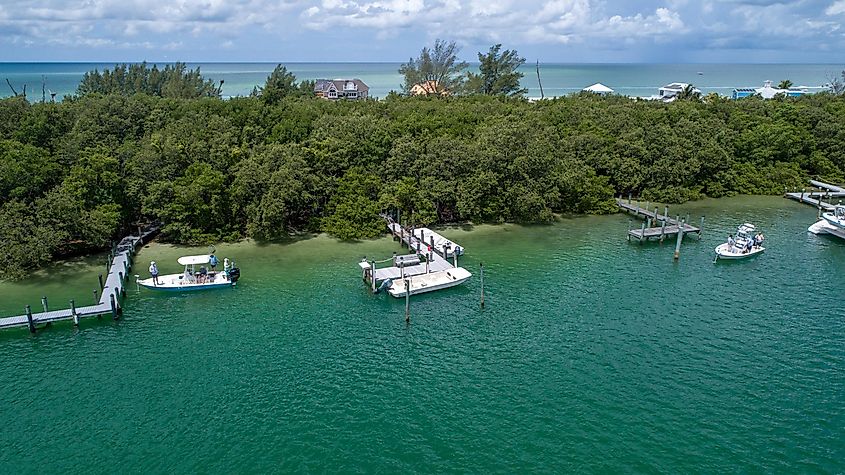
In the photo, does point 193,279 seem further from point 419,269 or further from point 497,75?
point 497,75

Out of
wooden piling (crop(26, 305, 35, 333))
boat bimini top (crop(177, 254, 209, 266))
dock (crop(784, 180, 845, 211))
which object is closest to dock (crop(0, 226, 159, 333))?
wooden piling (crop(26, 305, 35, 333))

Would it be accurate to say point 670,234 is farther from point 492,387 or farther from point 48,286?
point 48,286

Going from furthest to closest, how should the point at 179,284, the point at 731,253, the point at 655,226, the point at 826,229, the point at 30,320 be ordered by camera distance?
the point at 655,226 → the point at 826,229 → the point at 731,253 → the point at 179,284 → the point at 30,320

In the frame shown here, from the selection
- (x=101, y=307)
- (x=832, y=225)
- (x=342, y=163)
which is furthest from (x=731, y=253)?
(x=101, y=307)

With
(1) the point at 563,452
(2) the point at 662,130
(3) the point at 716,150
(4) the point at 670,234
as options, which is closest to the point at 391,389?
(1) the point at 563,452

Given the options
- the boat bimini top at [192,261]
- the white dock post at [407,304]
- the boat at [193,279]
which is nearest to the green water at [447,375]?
the white dock post at [407,304]

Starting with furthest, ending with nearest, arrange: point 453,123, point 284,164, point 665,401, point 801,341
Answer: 1. point 453,123
2. point 284,164
3. point 801,341
4. point 665,401
